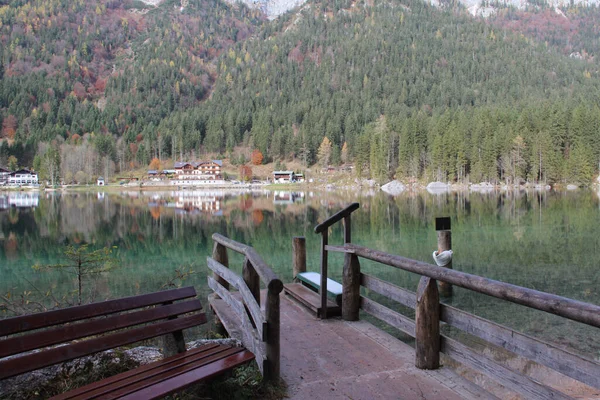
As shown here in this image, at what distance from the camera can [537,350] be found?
11.5 ft

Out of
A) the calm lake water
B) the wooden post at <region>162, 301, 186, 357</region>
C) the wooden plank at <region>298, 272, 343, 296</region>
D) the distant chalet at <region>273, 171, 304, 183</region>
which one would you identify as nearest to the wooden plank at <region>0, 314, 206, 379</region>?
the wooden post at <region>162, 301, 186, 357</region>

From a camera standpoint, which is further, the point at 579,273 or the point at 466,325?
the point at 579,273

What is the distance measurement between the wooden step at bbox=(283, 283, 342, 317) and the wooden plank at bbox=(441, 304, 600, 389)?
8.49 ft

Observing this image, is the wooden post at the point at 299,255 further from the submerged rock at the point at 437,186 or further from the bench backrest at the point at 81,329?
the submerged rock at the point at 437,186

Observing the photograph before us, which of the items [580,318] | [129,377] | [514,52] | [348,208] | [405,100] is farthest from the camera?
[514,52]

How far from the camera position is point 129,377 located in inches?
152

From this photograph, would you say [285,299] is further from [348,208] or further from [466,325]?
[466,325]

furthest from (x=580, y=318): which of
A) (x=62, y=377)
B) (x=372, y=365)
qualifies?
(x=62, y=377)

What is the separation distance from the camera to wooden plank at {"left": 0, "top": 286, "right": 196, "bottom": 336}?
131 inches

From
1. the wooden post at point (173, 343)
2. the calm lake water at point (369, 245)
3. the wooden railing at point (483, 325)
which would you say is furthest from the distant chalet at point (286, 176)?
the wooden post at point (173, 343)

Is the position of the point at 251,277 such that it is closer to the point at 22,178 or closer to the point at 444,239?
the point at 444,239

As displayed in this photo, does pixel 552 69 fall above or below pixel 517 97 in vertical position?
above

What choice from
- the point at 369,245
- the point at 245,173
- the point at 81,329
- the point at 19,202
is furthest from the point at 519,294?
the point at 245,173

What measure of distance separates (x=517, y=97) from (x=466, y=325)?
501ft
